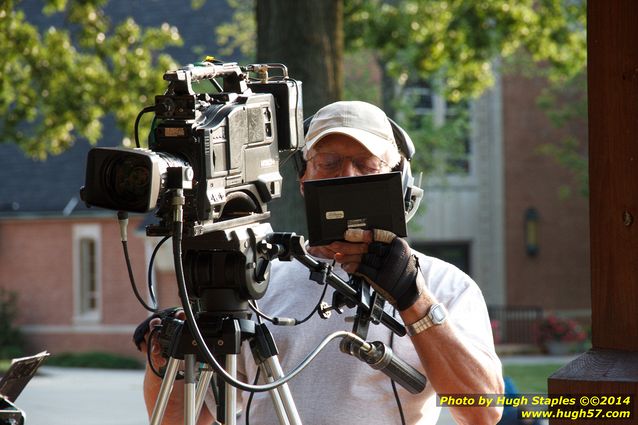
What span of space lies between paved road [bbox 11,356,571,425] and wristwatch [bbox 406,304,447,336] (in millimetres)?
7419

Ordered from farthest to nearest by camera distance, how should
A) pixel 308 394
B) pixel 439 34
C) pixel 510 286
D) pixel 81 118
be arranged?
pixel 510 286 → pixel 439 34 → pixel 81 118 → pixel 308 394

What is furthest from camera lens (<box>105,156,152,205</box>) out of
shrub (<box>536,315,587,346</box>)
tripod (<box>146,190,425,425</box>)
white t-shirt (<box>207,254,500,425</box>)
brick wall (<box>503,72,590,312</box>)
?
brick wall (<box>503,72,590,312</box>)

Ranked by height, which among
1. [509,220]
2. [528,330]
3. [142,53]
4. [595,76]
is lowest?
[528,330]

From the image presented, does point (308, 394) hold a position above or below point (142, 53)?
below

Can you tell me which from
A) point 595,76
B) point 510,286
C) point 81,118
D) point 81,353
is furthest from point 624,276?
point 510,286

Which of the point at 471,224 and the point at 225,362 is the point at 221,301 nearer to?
the point at 225,362

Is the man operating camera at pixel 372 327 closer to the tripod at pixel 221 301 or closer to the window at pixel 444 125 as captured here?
the tripod at pixel 221 301

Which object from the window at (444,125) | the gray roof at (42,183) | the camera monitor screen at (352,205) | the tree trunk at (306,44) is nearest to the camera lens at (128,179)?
the camera monitor screen at (352,205)

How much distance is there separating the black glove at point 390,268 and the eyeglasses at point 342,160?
0.49 m

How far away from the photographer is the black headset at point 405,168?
3123 mm

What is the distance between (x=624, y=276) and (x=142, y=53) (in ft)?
42.9

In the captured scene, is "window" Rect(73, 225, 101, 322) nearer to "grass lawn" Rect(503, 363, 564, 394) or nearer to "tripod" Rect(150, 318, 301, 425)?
"grass lawn" Rect(503, 363, 564, 394)

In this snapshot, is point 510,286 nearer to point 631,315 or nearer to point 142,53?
point 142,53

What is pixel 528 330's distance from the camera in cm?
2622
